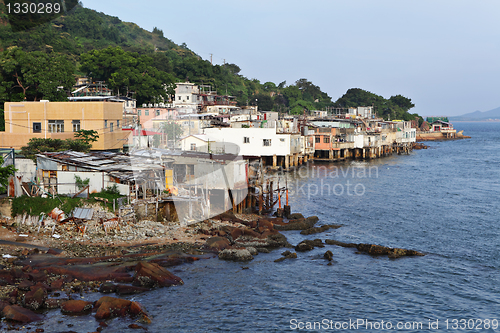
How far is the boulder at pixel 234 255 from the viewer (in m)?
26.3

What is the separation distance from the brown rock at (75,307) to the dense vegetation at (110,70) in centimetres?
3762

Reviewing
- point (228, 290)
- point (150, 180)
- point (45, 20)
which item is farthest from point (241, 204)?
point (45, 20)

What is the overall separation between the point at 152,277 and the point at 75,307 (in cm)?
407

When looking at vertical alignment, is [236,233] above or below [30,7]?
below

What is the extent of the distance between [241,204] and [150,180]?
31.9 ft

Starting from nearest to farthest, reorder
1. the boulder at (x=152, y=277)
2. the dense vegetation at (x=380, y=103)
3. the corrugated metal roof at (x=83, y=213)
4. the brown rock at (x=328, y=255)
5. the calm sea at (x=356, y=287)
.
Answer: the calm sea at (x=356, y=287) < the boulder at (x=152, y=277) < the brown rock at (x=328, y=255) < the corrugated metal roof at (x=83, y=213) < the dense vegetation at (x=380, y=103)

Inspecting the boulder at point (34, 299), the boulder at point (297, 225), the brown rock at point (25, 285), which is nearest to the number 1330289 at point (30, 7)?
the boulder at point (297, 225)

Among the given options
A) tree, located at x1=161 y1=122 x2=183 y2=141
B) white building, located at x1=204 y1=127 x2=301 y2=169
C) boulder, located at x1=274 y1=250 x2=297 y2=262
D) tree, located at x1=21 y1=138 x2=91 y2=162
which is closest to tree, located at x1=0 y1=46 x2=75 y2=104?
tree, located at x1=161 y1=122 x2=183 y2=141

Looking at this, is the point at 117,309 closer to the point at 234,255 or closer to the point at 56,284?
the point at 56,284

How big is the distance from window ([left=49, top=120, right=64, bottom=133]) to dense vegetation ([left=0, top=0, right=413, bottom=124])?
1019cm

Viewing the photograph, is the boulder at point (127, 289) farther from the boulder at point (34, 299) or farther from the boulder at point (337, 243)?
the boulder at point (337, 243)

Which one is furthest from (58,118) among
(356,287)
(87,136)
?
(356,287)

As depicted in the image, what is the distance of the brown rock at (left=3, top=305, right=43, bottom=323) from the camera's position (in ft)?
57.3

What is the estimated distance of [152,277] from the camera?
21625mm
